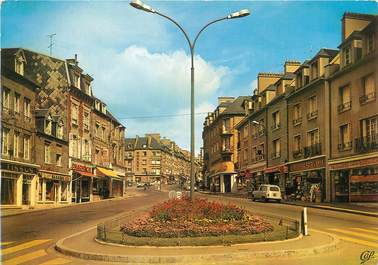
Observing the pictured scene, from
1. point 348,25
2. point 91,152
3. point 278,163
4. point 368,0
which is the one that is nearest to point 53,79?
point 91,152

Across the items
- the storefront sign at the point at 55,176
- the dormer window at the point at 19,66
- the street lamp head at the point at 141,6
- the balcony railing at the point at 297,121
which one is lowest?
the storefront sign at the point at 55,176

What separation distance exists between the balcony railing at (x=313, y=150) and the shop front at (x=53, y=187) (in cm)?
2068

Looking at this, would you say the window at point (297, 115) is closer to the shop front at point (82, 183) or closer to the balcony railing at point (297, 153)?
the balcony railing at point (297, 153)

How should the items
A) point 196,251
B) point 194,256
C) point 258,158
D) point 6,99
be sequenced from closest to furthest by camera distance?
1. point 194,256
2. point 196,251
3. point 6,99
4. point 258,158

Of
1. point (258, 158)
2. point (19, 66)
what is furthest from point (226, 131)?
point (19, 66)

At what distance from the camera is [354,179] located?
31.4m

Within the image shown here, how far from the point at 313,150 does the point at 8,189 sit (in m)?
22.3

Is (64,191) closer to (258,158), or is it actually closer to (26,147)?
(26,147)

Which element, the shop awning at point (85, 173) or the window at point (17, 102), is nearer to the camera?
the window at point (17, 102)

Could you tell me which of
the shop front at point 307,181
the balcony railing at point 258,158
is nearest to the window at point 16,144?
the shop front at point 307,181

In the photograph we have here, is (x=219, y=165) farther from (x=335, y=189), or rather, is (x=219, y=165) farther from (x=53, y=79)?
(x=335, y=189)

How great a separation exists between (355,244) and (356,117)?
19198mm

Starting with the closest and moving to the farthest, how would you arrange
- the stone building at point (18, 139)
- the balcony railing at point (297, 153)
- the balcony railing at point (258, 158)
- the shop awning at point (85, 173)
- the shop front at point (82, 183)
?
the stone building at point (18, 139) → the balcony railing at point (297, 153) → the shop front at point (82, 183) → the shop awning at point (85, 173) → the balcony railing at point (258, 158)

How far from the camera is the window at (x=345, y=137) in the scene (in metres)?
32.5
